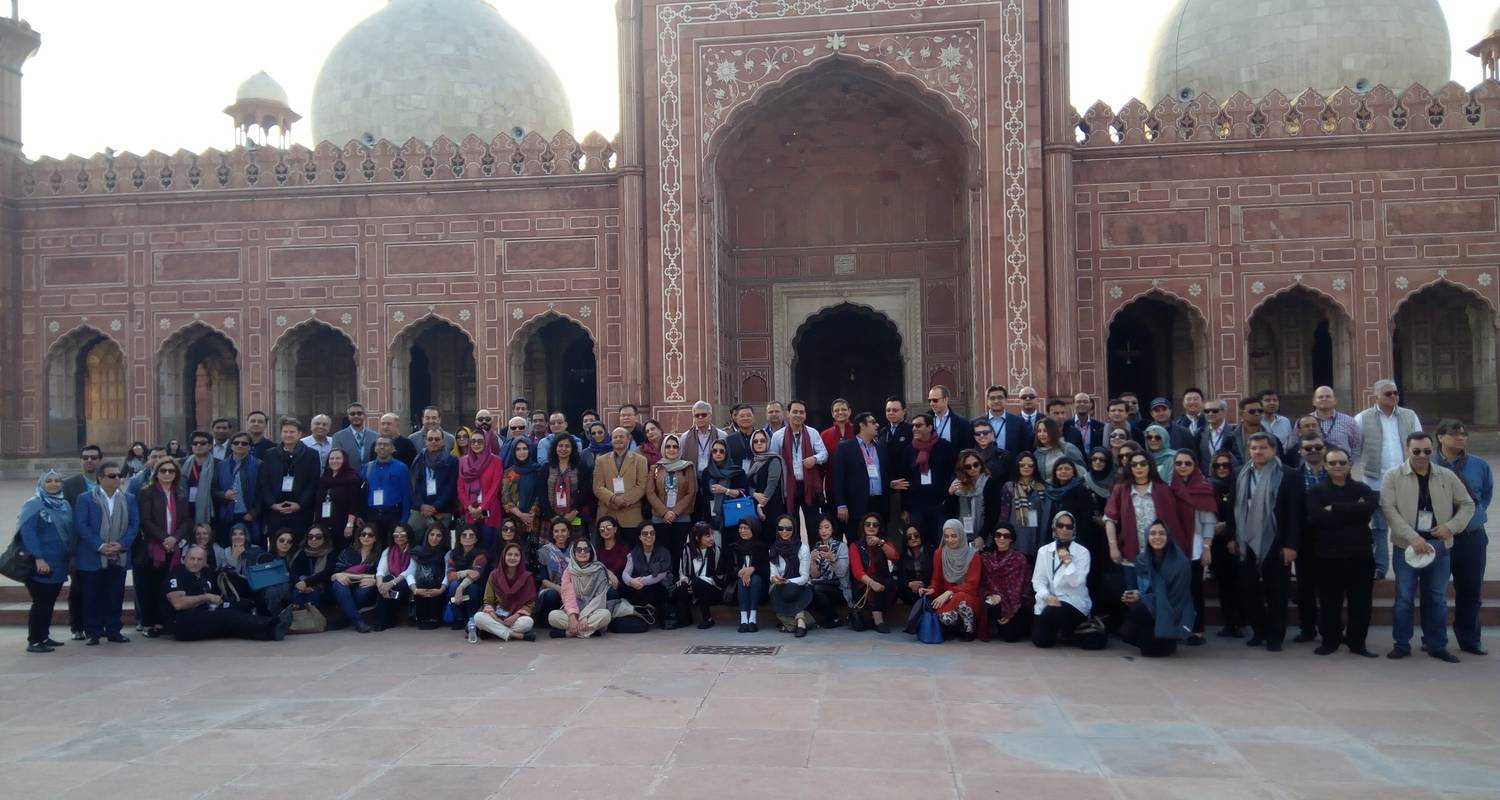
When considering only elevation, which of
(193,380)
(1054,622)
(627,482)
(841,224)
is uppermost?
(841,224)

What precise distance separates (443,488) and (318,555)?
888mm

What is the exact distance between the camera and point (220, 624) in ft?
22.6

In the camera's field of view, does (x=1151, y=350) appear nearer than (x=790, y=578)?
No

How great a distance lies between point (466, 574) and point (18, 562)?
8.29 feet

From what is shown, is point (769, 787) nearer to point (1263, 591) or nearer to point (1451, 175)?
point (1263, 591)

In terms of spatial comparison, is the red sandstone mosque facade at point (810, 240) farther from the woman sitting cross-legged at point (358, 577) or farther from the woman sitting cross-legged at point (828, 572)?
the woman sitting cross-legged at point (828, 572)

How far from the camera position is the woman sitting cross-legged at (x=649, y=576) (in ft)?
23.1

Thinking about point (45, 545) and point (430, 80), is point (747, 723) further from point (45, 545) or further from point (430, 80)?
point (430, 80)

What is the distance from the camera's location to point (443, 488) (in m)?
7.58

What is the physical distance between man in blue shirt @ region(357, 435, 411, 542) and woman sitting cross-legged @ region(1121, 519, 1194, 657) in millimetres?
4640

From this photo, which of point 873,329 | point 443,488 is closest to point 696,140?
point 873,329

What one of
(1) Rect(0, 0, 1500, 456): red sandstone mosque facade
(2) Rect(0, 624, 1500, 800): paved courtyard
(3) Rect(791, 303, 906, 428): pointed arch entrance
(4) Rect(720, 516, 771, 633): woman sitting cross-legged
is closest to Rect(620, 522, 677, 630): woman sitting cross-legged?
(4) Rect(720, 516, 771, 633): woman sitting cross-legged

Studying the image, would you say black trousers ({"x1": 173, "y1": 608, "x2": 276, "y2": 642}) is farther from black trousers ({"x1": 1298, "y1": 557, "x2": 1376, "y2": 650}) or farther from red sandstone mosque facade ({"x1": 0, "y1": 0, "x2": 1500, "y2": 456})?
red sandstone mosque facade ({"x1": 0, "y1": 0, "x2": 1500, "y2": 456})

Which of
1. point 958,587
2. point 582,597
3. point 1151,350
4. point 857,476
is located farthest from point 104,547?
point 1151,350
